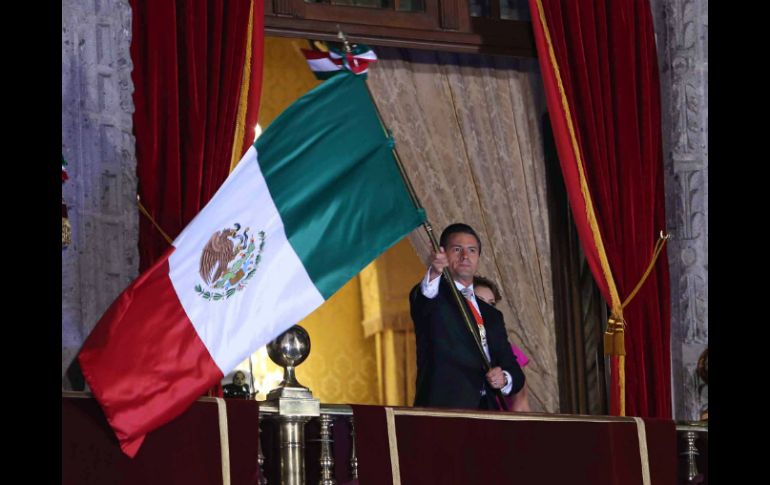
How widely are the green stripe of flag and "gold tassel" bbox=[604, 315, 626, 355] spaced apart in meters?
2.74

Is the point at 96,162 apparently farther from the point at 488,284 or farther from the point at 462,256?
the point at 488,284

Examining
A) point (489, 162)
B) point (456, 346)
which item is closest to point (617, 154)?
point (489, 162)

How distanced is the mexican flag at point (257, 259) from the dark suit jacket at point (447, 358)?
3.48 feet

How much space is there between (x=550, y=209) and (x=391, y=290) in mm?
2838

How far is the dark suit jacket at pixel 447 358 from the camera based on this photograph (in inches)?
232

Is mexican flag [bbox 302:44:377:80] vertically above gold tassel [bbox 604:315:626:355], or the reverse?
mexican flag [bbox 302:44:377:80]

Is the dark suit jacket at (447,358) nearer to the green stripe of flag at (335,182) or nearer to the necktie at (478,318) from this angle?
the necktie at (478,318)

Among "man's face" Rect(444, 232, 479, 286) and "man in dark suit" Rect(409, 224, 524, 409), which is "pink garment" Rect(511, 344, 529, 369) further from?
"man's face" Rect(444, 232, 479, 286)

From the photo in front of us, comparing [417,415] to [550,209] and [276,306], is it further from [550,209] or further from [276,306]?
[550,209]

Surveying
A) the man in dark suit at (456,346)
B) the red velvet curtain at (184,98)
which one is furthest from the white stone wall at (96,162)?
the man in dark suit at (456,346)

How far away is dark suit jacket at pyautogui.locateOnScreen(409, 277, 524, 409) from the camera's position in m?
5.89

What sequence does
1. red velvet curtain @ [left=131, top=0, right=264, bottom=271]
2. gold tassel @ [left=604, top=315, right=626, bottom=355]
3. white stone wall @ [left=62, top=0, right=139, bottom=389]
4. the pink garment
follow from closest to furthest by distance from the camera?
white stone wall @ [left=62, top=0, right=139, bottom=389], red velvet curtain @ [left=131, top=0, right=264, bottom=271], the pink garment, gold tassel @ [left=604, top=315, right=626, bottom=355]

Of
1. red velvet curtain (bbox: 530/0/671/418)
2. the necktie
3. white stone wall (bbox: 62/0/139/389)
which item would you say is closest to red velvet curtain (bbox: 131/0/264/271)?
white stone wall (bbox: 62/0/139/389)

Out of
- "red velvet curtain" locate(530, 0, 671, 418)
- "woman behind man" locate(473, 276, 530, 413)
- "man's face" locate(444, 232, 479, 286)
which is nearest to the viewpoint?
"man's face" locate(444, 232, 479, 286)
